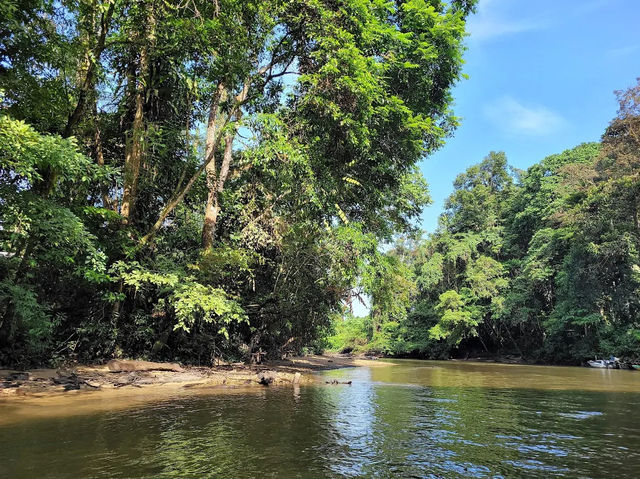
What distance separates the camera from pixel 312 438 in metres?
5.64

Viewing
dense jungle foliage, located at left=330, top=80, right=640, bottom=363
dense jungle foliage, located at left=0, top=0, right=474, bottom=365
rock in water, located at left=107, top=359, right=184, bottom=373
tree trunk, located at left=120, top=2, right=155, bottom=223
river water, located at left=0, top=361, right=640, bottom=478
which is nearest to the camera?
river water, located at left=0, top=361, right=640, bottom=478

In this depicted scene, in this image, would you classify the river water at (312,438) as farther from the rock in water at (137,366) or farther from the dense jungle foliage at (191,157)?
the dense jungle foliage at (191,157)

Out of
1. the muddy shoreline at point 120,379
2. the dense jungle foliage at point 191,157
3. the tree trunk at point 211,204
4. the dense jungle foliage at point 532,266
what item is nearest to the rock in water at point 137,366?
the muddy shoreline at point 120,379

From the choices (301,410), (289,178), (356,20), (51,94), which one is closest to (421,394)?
(301,410)

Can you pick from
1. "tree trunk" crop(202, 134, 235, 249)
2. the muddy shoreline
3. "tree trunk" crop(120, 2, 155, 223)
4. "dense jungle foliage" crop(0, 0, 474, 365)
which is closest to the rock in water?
the muddy shoreline

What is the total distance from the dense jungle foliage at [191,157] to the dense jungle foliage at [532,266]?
4630mm

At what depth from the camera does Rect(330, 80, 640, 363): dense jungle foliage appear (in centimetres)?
2314

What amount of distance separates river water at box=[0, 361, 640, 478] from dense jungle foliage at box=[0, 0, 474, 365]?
13.7 feet

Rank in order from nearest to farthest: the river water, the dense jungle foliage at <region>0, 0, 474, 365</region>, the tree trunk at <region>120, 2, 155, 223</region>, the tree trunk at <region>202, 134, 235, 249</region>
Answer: the river water, the dense jungle foliage at <region>0, 0, 474, 365</region>, the tree trunk at <region>120, 2, 155, 223</region>, the tree trunk at <region>202, 134, 235, 249</region>

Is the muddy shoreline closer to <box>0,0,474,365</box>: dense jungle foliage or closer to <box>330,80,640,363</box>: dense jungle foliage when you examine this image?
<box>0,0,474,365</box>: dense jungle foliage

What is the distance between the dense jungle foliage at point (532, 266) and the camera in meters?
23.1

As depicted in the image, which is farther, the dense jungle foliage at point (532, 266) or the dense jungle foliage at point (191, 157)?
the dense jungle foliage at point (532, 266)

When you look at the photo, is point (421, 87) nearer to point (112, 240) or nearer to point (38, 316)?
point (112, 240)

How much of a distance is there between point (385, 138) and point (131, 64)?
8.56 metres
